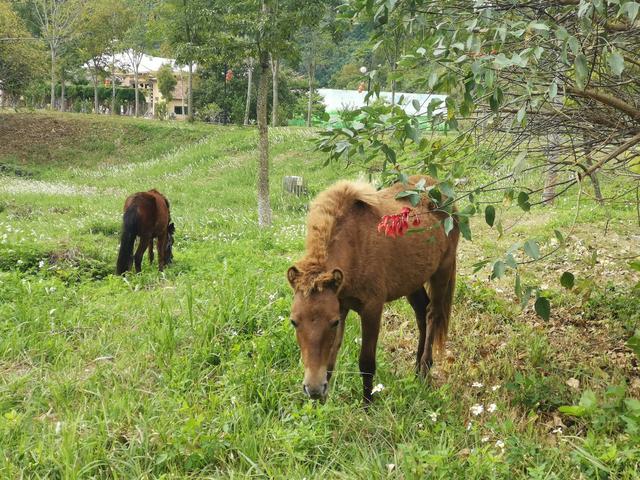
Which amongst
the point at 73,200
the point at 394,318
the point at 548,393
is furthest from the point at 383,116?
the point at 73,200

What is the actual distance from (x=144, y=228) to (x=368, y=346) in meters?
5.56

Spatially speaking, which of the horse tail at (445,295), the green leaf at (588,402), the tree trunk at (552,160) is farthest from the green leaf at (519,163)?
the horse tail at (445,295)

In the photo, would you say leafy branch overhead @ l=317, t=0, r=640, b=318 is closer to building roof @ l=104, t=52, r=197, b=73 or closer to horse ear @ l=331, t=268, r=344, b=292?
horse ear @ l=331, t=268, r=344, b=292

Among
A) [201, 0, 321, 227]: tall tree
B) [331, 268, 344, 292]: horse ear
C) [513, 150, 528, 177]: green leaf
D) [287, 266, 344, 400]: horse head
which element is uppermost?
[201, 0, 321, 227]: tall tree

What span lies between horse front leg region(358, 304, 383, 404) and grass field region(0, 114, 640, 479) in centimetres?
15

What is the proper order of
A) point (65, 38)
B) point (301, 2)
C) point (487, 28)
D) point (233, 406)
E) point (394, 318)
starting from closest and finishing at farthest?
point (487, 28) → point (233, 406) → point (394, 318) → point (301, 2) → point (65, 38)

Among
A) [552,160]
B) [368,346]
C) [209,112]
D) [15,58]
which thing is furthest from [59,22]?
[368,346]

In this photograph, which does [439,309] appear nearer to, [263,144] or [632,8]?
[632,8]

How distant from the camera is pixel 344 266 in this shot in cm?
425

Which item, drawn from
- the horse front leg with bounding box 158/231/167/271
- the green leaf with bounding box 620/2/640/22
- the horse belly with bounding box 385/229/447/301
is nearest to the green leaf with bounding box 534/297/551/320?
the horse belly with bounding box 385/229/447/301

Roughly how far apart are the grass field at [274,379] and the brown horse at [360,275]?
0.33 metres

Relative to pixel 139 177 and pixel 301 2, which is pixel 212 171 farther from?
pixel 301 2

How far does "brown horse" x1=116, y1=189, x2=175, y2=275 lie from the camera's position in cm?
838

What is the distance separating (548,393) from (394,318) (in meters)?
2.09
